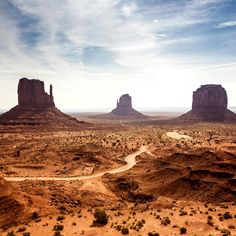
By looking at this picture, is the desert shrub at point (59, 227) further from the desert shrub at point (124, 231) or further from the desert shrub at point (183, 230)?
the desert shrub at point (183, 230)

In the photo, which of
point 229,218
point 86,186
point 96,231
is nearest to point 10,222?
point 96,231

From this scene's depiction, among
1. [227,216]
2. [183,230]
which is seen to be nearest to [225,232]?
[183,230]

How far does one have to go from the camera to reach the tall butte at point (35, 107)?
151125 millimetres

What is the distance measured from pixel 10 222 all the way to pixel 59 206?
6877 millimetres

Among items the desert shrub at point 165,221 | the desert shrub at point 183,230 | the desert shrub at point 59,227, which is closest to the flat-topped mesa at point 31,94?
the desert shrub at point 59,227

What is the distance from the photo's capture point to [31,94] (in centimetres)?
16288

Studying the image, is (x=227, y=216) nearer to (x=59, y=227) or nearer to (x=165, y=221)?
(x=165, y=221)

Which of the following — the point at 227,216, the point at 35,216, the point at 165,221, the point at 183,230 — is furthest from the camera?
the point at 35,216

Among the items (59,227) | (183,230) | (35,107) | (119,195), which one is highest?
(35,107)

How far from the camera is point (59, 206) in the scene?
38.4 m

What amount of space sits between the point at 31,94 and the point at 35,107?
713cm

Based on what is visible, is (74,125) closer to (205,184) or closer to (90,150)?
(90,150)

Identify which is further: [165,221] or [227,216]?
[227,216]

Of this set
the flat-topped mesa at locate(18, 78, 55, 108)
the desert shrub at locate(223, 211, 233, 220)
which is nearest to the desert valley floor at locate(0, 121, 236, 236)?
the desert shrub at locate(223, 211, 233, 220)
